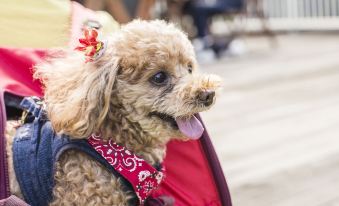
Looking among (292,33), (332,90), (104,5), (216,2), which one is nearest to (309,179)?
(332,90)

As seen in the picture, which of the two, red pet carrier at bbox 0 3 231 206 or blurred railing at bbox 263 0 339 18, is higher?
red pet carrier at bbox 0 3 231 206

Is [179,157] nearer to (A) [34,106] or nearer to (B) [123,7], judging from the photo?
(A) [34,106]

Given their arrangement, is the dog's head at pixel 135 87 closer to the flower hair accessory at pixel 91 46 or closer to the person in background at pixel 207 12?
the flower hair accessory at pixel 91 46

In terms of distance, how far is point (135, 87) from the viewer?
1.50 metres

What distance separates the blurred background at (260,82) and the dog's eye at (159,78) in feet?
1.25

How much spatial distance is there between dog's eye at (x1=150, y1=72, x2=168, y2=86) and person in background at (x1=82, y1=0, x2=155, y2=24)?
2378 mm

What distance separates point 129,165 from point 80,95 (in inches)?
8.1

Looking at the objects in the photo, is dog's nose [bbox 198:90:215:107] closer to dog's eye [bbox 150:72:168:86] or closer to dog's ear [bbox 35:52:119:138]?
dog's eye [bbox 150:72:168:86]

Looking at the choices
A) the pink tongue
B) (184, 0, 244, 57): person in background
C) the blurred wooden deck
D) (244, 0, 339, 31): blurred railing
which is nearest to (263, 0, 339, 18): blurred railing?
(244, 0, 339, 31): blurred railing

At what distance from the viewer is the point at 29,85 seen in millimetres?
1762

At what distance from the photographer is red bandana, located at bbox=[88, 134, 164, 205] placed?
1.48 meters

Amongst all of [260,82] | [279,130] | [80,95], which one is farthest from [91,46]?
[260,82]

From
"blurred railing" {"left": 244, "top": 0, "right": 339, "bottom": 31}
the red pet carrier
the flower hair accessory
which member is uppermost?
the flower hair accessory

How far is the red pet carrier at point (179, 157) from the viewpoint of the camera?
1705 millimetres
